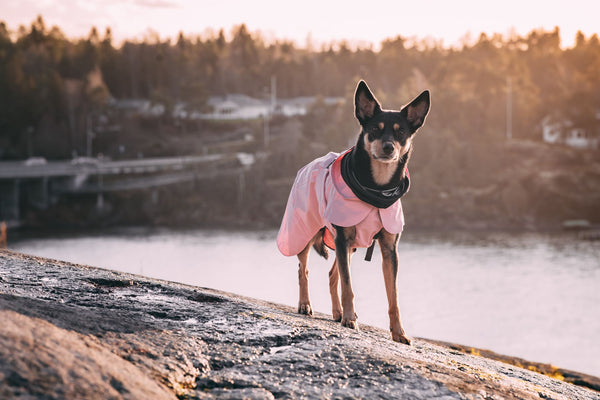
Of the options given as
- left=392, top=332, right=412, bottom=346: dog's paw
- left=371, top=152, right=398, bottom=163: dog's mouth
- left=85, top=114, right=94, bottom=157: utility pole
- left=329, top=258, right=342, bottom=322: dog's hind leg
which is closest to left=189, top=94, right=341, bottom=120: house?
left=85, top=114, right=94, bottom=157: utility pole

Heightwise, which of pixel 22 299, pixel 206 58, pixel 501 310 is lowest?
pixel 501 310

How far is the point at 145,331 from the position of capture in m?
3.96

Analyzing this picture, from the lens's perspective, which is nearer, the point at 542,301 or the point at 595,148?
the point at 542,301

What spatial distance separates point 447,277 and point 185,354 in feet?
168

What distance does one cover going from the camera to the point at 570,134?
95.2m

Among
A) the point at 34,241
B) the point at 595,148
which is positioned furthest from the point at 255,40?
the point at 34,241

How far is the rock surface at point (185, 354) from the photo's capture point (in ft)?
10.00

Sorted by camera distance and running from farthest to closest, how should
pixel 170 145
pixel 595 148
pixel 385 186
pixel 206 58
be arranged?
pixel 206 58 → pixel 170 145 → pixel 595 148 → pixel 385 186

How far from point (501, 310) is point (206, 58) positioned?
332 ft

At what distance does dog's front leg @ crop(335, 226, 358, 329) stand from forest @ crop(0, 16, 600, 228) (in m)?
75.2

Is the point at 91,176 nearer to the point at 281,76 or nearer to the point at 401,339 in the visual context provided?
the point at 281,76

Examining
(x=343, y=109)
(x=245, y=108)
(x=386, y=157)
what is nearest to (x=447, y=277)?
(x=343, y=109)

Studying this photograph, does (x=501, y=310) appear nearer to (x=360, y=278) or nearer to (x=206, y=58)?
(x=360, y=278)

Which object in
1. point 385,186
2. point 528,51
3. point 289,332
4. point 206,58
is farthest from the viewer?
point 206,58
